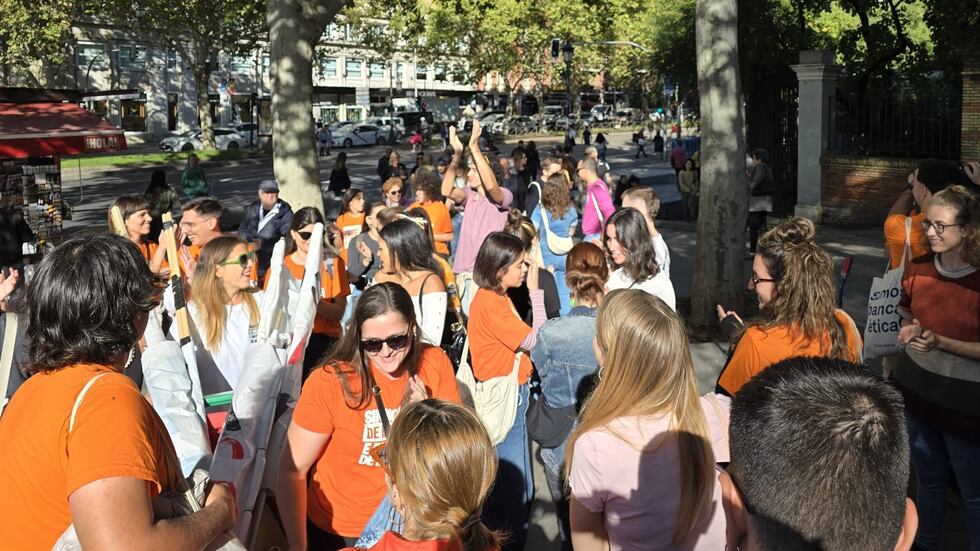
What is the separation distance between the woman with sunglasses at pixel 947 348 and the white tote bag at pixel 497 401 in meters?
1.82

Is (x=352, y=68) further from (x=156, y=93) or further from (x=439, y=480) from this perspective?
(x=439, y=480)

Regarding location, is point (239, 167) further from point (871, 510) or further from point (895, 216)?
point (871, 510)

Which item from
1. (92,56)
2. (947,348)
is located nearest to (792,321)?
(947,348)

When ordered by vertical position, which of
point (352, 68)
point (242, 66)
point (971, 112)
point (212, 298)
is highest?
point (352, 68)

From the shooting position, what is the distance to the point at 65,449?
2.22m

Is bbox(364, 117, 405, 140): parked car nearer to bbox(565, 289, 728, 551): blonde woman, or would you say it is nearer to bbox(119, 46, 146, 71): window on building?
bbox(119, 46, 146, 71): window on building

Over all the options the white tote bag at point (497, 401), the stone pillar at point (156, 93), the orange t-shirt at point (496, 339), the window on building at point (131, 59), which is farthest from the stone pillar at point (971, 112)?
the stone pillar at point (156, 93)

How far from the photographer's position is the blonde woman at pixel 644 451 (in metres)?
3.01

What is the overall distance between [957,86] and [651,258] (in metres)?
14.1

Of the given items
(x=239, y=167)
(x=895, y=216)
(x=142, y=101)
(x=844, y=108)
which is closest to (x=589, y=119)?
(x=142, y=101)

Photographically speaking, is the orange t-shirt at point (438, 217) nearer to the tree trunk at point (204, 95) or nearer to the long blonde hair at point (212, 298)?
the long blonde hair at point (212, 298)

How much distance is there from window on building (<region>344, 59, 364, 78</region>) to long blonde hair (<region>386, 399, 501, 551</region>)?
74.2 meters

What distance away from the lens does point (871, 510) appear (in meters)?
1.82

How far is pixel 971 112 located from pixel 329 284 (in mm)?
12973
